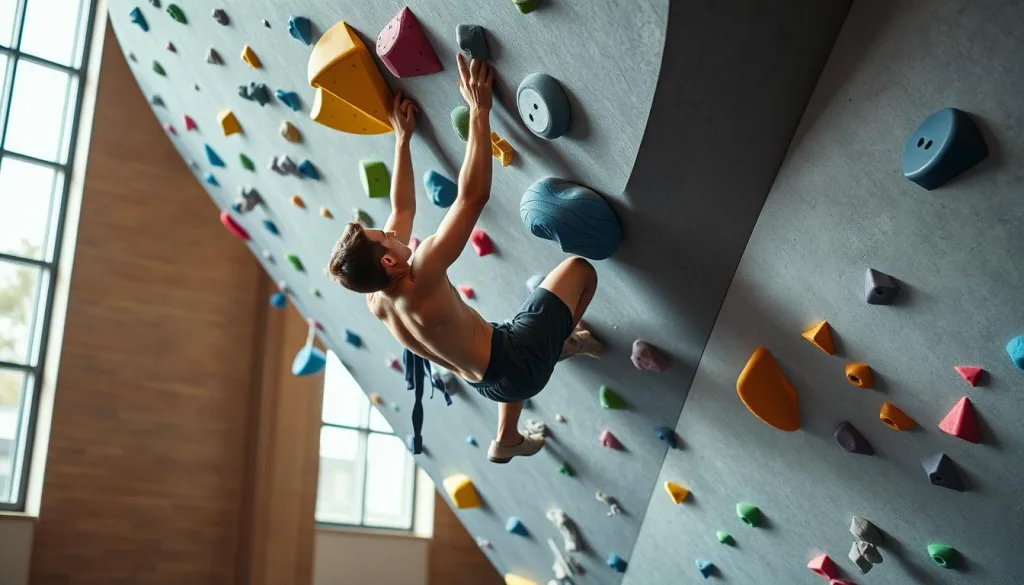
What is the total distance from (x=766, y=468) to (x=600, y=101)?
1.30 m

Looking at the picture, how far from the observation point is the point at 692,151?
223 centimetres

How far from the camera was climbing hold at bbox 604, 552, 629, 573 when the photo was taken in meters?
3.79

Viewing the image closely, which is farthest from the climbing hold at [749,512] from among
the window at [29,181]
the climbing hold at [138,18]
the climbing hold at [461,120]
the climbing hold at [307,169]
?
the window at [29,181]

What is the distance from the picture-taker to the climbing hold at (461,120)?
2.58 meters

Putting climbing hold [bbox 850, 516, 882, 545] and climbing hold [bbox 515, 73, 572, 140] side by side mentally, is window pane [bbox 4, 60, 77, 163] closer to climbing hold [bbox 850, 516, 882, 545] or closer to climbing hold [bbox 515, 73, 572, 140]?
climbing hold [bbox 515, 73, 572, 140]

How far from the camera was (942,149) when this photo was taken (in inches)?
74.1

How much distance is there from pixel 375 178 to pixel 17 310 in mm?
3500

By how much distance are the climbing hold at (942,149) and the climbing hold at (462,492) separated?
9.18 feet

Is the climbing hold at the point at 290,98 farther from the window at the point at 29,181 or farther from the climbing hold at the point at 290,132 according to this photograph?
the window at the point at 29,181

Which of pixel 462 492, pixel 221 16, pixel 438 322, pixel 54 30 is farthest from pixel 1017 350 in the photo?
pixel 54 30

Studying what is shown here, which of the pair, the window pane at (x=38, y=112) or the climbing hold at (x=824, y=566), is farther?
the window pane at (x=38, y=112)

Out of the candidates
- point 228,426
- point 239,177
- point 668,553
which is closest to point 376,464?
point 228,426

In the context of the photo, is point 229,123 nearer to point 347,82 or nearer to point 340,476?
point 347,82

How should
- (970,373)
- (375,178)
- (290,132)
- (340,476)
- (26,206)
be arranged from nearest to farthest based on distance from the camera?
(970,373) < (375,178) < (290,132) < (26,206) < (340,476)
